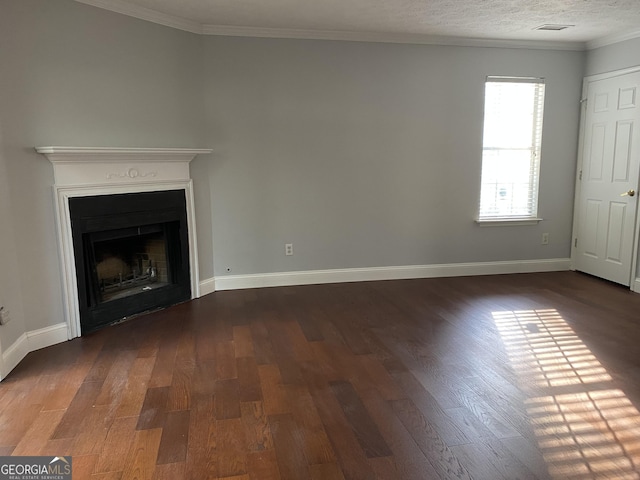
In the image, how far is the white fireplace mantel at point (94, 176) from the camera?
333cm

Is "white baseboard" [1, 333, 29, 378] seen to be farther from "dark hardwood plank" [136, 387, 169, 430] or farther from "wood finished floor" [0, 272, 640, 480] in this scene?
"dark hardwood plank" [136, 387, 169, 430]

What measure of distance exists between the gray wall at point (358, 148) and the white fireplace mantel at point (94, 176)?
0.59 meters

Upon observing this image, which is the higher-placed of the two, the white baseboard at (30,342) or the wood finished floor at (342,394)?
the white baseboard at (30,342)

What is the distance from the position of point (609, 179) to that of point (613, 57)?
1.25 meters

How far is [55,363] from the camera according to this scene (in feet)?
10.0

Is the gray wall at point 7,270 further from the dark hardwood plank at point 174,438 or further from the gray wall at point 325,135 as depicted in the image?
the dark hardwood plank at point 174,438

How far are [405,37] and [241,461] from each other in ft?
13.7

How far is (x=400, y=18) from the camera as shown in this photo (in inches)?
161

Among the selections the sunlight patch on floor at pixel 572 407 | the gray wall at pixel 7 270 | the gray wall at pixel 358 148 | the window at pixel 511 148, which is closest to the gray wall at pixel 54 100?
the gray wall at pixel 7 270

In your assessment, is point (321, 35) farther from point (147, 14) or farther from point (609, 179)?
point (609, 179)

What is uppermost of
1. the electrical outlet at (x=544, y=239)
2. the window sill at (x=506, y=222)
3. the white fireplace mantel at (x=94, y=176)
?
the white fireplace mantel at (x=94, y=176)

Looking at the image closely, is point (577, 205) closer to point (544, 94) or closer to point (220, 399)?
point (544, 94)

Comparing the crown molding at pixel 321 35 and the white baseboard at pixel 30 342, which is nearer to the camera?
the white baseboard at pixel 30 342

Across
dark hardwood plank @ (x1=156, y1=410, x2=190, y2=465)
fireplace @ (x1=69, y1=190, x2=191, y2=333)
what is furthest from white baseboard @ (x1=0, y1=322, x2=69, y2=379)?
dark hardwood plank @ (x1=156, y1=410, x2=190, y2=465)
